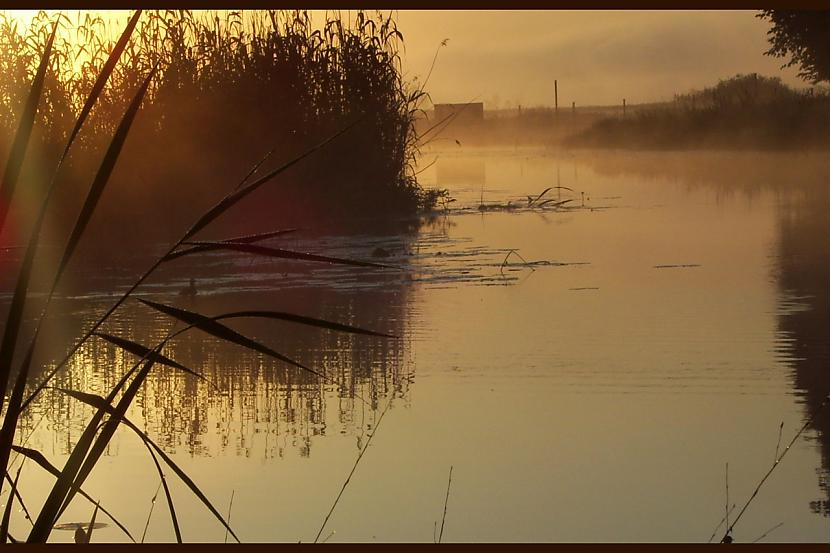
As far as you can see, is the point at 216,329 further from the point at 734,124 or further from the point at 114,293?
the point at 734,124

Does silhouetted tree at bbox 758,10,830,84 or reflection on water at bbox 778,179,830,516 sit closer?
reflection on water at bbox 778,179,830,516

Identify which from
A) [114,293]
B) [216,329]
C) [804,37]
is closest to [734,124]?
[804,37]

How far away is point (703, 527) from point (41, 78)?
1.88 m

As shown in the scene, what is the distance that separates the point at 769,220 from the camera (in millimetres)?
11250

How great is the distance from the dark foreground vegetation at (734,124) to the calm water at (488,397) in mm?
16263

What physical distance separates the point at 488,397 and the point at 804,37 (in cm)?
1605

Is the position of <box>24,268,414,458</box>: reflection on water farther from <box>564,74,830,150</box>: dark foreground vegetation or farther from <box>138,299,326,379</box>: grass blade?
<box>564,74,830,150</box>: dark foreground vegetation

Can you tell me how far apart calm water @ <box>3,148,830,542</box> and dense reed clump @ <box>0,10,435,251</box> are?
6.08 feet

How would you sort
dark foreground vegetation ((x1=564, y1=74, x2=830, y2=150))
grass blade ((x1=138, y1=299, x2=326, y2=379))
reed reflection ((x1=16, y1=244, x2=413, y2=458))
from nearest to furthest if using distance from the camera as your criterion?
grass blade ((x1=138, y1=299, x2=326, y2=379)) → reed reflection ((x1=16, y1=244, x2=413, y2=458)) → dark foreground vegetation ((x1=564, y1=74, x2=830, y2=150))

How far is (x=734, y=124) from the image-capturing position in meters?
28.5

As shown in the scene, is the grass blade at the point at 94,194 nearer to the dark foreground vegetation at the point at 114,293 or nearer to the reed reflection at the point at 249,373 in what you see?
the dark foreground vegetation at the point at 114,293

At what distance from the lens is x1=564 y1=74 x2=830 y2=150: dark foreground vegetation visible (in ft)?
81.7

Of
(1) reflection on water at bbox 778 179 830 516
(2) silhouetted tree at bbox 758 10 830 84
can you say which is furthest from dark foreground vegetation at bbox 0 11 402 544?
(2) silhouetted tree at bbox 758 10 830 84

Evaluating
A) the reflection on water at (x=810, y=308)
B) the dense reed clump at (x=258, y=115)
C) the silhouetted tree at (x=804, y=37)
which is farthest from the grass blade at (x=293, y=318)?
the silhouetted tree at (x=804, y=37)
